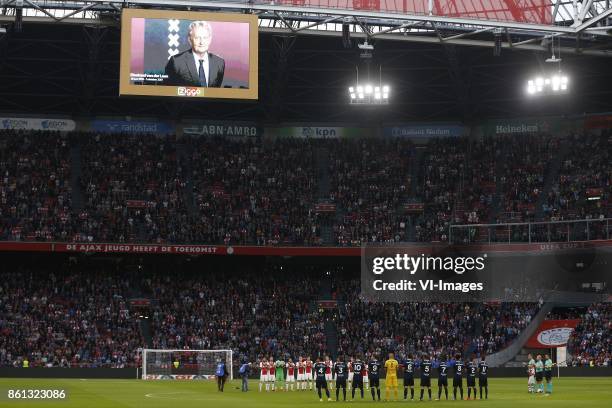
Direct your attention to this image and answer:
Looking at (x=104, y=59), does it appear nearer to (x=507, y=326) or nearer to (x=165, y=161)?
(x=165, y=161)

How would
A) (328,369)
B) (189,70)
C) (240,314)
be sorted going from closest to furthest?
(328,369)
(189,70)
(240,314)

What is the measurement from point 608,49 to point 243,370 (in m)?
31.9

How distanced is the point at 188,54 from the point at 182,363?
23193 mm

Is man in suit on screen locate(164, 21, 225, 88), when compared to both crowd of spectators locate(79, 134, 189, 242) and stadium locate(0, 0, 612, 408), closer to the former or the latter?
stadium locate(0, 0, 612, 408)

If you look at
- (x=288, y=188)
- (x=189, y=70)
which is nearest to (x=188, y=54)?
(x=189, y=70)

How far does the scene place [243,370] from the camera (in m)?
51.0

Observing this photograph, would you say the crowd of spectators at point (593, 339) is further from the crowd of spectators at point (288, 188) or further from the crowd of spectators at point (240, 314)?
the crowd of spectators at point (240, 314)

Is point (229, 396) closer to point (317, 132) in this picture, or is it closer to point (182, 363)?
point (182, 363)

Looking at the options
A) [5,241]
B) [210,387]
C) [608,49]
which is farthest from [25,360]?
[608,49]

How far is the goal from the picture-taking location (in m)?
66.1

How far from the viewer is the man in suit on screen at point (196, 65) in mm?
52094

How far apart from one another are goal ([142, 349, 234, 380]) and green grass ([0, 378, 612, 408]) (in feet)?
21.9

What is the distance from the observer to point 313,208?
259 ft

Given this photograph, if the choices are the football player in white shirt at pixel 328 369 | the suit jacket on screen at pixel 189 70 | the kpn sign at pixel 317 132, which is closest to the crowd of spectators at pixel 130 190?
the kpn sign at pixel 317 132
